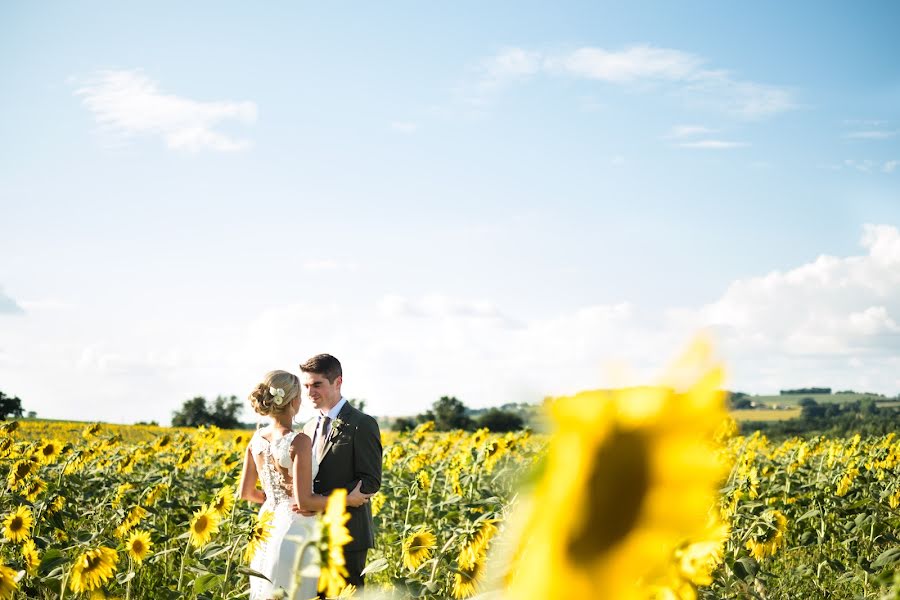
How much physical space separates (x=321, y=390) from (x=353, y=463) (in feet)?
1.77

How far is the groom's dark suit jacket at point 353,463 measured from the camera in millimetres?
5637

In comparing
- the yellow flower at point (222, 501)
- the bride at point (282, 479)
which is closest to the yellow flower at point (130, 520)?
the yellow flower at point (222, 501)

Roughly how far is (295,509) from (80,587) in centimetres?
150

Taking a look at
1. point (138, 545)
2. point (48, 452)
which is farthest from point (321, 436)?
point (48, 452)

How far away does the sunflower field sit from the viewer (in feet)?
1.63

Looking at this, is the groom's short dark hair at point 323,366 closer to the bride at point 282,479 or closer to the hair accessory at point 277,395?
the bride at point 282,479

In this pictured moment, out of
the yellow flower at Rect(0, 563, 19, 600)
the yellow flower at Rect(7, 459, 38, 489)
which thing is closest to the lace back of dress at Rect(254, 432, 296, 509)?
the yellow flower at Rect(0, 563, 19, 600)

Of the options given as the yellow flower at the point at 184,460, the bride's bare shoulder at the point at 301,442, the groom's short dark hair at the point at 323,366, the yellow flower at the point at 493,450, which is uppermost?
the groom's short dark hair at the point at 323,366

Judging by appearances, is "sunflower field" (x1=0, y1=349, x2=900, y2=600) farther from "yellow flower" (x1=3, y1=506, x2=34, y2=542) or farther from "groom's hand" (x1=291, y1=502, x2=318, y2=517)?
"groom's hand" (x1=291, y1=502, x2=318, y2=517)

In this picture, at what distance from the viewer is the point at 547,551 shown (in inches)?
21.1

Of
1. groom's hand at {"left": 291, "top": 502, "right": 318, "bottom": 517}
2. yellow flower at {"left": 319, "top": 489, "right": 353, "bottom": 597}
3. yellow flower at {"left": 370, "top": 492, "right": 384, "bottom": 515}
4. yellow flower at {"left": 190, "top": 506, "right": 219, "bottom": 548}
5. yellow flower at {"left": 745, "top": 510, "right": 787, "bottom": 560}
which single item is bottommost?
yellow flower at {"left": 745, "top": 510, "right": 787, "bottom": 560}

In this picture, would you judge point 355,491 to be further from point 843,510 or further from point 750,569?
point 843,510

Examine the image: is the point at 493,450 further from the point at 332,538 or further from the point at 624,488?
the point at 624,488

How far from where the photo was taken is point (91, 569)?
160 inches
